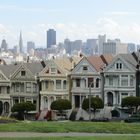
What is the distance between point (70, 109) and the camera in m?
73.2

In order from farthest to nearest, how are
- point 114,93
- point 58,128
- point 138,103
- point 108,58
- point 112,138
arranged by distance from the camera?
point 108,58 → point 114,93 → point 138,103 → point 58,128 → point 112,138

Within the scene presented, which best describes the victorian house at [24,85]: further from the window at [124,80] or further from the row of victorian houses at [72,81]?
the window at [124,80]

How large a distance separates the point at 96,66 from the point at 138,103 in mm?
9365

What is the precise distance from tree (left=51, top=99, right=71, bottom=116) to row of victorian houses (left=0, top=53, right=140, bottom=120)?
326cm

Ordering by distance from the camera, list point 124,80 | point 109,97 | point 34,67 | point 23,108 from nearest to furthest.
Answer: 1. point 23,108
2. point 124,80
3. point 109,97
4. point 34,67

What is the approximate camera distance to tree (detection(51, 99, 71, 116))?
71.4 meters

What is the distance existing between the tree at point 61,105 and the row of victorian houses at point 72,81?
3.26 meters

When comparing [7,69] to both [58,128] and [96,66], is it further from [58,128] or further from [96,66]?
[58,128]

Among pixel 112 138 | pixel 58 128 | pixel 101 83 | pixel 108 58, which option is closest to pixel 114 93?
pixel 101 83

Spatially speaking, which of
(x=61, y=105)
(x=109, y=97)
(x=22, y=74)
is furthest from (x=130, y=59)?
(x=22, y=74)

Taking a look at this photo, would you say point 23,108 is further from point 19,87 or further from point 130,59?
point 130,59

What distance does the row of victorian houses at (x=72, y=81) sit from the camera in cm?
7400

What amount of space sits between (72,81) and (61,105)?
20.8 ft

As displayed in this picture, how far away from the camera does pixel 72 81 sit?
252 ft
